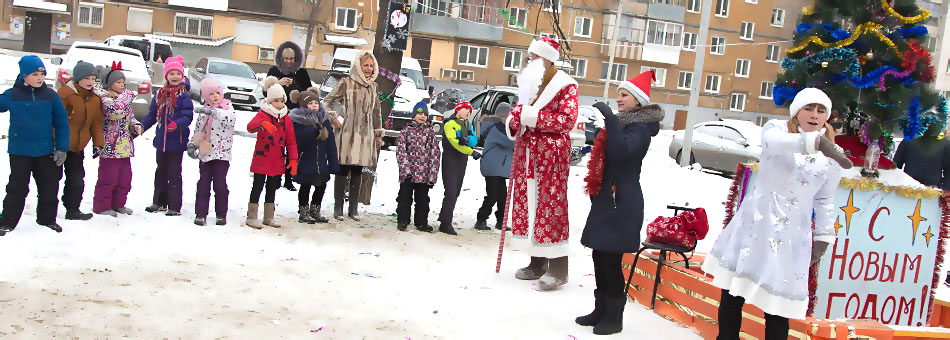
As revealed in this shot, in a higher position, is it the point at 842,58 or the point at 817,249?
the point at 842,58

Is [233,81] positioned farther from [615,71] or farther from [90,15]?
[615,71]

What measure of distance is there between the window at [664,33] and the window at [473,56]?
8793 millimetres

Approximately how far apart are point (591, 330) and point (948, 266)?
619 cm

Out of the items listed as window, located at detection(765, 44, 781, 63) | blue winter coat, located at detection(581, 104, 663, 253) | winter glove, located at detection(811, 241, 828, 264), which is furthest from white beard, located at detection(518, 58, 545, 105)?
window, located at detection(765, 44, 781, 63)

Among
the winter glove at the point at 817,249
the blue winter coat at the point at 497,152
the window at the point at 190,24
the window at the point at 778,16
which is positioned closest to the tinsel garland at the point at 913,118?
the winter glove at the point at 817,249

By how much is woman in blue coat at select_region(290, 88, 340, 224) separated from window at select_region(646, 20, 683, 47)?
37.8 metres

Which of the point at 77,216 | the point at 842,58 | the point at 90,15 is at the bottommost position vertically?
the point at 77,216

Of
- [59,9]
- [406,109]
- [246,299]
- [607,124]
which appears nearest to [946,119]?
[607,124]

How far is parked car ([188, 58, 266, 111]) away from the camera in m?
22.1

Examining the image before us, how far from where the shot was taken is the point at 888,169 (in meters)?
6.05

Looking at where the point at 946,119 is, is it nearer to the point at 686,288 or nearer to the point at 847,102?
the point at 847,102

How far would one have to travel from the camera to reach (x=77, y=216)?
734cm

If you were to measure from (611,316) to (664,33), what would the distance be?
4089 centimetres

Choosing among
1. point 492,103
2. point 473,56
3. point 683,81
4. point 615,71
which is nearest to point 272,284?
point 492,103
